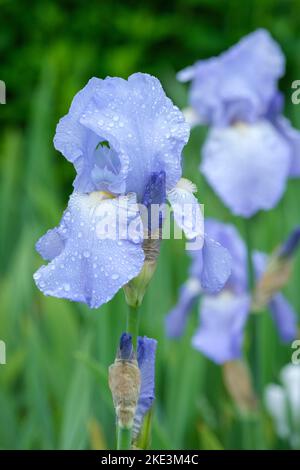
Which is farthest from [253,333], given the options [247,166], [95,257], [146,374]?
[95,257]

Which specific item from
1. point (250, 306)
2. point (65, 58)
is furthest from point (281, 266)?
point (65, 58)

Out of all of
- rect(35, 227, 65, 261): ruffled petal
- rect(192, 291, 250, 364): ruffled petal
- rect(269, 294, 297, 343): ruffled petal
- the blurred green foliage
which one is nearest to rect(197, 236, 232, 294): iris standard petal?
rect(35, 227, 65, 261): ruffled petal

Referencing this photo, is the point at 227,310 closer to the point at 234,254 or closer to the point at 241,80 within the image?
the point at 234,254

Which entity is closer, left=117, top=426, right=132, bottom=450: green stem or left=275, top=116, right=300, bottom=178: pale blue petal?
left=117, top=426, right=132, bottom=450: green stem

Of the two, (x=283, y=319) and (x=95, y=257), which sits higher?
(x=283, y=319)

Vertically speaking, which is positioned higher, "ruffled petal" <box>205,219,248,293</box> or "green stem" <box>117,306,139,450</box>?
"ruffled petal" <box>205,219,248,293</box>

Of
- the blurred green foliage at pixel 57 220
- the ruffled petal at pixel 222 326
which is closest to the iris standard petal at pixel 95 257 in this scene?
the blurred green foliage at pixel 57 220

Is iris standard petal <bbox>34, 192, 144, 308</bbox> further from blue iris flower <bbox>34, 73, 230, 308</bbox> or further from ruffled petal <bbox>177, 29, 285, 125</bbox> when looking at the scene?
ruffled petal <bbox>177, 29, 285, 125</bbox>
